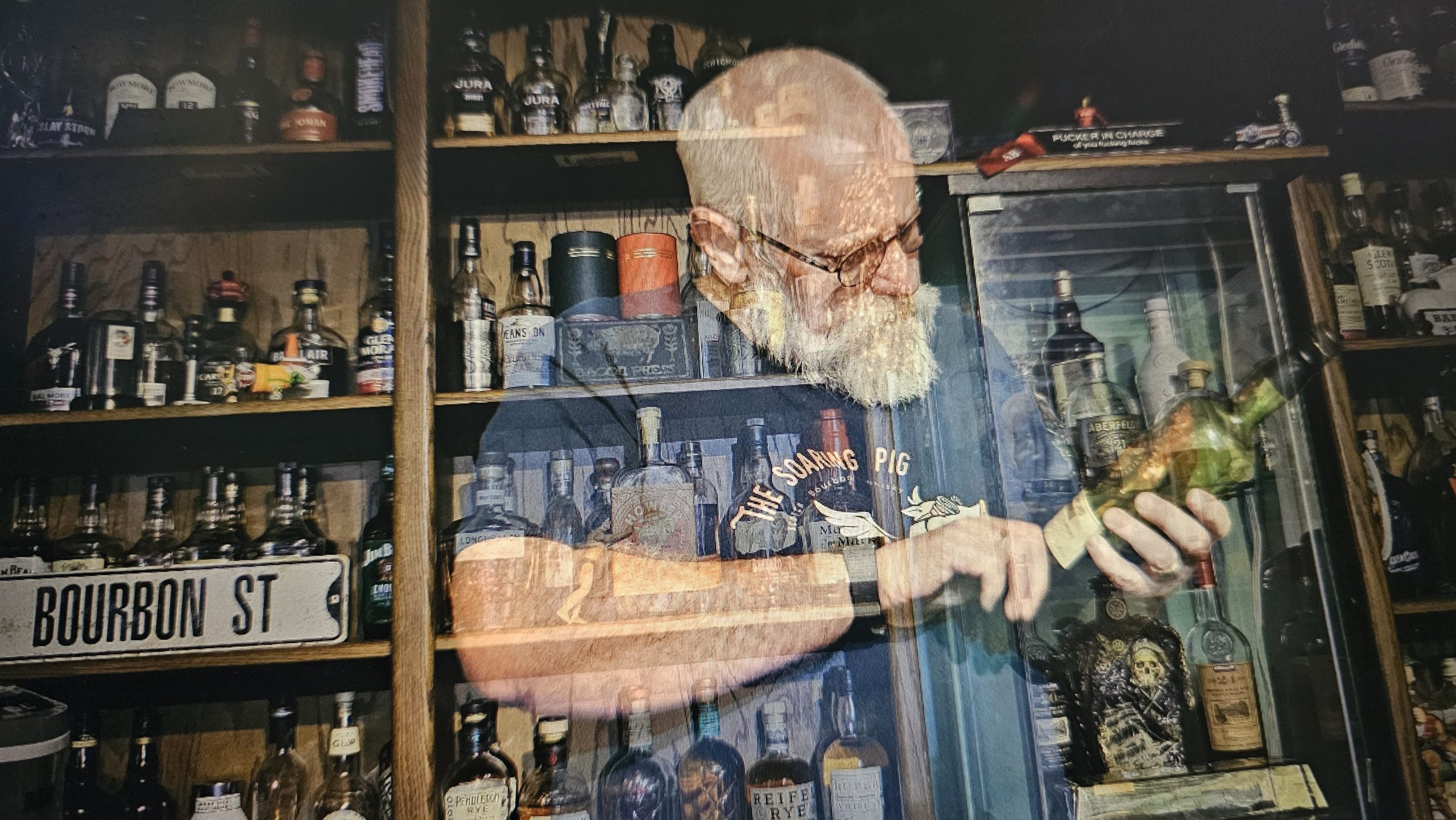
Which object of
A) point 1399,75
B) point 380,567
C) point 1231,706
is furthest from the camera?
point 1399,75

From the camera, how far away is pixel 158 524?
1051 mm

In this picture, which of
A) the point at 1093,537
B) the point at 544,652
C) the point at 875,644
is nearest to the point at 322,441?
the point at 544,652

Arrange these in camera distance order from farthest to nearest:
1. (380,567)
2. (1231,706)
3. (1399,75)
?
(1399,75), (380,567), (1231,706)

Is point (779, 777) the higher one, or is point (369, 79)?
point (369, 79)

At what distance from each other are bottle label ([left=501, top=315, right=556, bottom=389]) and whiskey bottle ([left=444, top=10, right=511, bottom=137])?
0.28 meters

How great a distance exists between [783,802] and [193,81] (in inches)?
53.6

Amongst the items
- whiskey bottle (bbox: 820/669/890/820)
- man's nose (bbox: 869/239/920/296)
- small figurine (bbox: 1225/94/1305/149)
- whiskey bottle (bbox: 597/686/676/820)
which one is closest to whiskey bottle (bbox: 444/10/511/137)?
man's nose (bbox: 869/239/920/296)

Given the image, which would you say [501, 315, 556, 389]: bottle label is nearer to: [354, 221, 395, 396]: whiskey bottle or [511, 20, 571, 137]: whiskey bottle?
[354, 221, 395, 396]: whiskey bottle

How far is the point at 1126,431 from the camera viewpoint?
953mm

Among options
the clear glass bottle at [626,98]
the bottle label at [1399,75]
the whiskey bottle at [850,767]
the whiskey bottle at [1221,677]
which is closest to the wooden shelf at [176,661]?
the whiskey bottle at [850,767]

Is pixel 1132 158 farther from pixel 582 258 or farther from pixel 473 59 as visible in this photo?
pixel 473 59

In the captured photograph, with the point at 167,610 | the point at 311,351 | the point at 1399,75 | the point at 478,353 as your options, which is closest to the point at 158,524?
the point at 167,610

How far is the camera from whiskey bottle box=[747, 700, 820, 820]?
0.94 metres

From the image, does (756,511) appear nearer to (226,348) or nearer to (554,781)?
(554,781)
